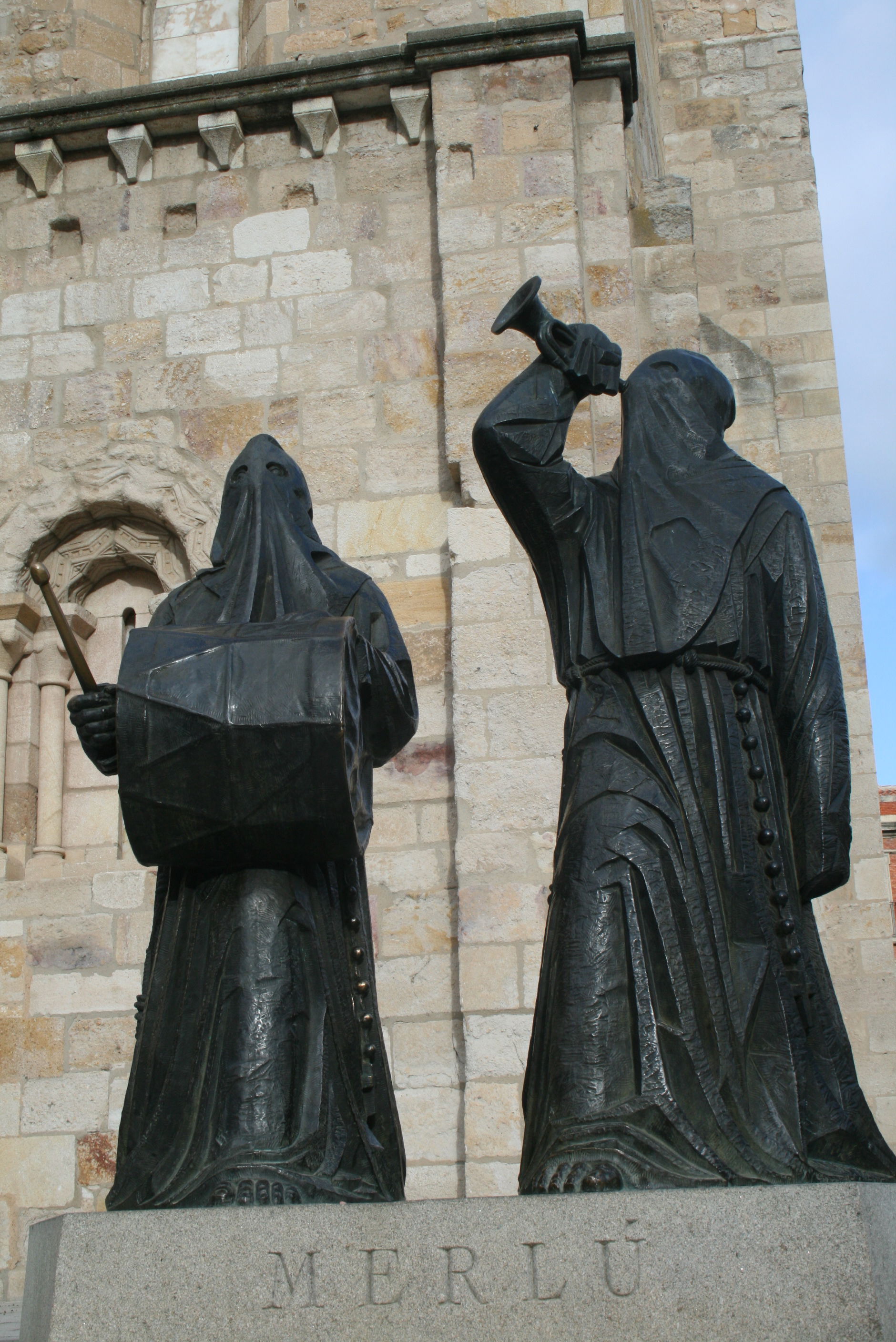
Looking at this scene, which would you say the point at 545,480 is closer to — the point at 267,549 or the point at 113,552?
the point at 267,549

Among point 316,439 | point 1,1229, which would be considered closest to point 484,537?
point 316,439

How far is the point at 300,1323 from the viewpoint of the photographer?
242 centimetres

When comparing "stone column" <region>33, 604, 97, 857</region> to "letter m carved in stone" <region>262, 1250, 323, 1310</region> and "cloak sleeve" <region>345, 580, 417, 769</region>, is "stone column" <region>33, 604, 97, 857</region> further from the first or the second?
"letter m carved in stone" <region>262, 1250, 323, 1310</region>

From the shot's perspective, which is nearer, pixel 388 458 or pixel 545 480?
pixel 545 480

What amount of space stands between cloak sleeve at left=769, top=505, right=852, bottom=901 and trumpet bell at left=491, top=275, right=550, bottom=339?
72 centimetres

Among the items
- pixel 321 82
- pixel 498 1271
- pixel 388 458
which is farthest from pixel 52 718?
pixel 498 1271

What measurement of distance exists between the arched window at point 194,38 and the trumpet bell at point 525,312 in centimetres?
696

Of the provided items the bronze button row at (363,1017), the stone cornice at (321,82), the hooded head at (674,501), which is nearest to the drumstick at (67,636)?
the bronze button row at (363,1017)

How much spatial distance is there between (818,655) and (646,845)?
61cm

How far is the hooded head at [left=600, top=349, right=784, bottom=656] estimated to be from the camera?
3189 mm

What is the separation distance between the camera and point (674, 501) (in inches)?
132

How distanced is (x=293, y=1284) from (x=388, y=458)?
5.62 m

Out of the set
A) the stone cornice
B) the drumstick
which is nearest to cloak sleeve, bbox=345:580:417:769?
the drumstick

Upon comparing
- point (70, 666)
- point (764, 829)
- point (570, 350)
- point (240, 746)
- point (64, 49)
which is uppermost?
point (64, 49)
